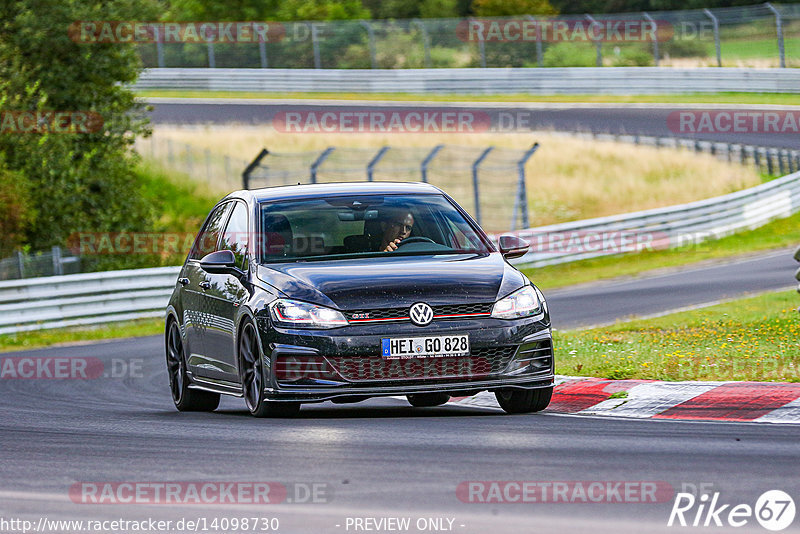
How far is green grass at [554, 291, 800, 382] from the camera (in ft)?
35.0

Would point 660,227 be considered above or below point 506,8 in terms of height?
below

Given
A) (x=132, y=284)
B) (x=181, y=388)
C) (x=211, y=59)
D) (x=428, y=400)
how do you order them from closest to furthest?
(x=428, y=400) → (x=181, y=388) → (x=132, y=284) → (x=211, y=59)

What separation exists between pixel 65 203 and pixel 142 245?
1851 mm

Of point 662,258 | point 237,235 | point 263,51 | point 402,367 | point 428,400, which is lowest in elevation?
point 662,258

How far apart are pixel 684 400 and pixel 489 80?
41.5 meters

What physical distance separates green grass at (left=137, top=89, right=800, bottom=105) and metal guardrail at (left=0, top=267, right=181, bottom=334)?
2548cm

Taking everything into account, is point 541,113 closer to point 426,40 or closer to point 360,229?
point 426,40

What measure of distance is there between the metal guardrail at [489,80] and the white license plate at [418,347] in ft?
126

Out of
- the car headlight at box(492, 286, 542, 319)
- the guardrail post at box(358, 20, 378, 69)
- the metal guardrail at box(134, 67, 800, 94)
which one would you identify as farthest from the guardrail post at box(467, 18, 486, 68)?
the car headlight at box(492, 286, 542, 319)

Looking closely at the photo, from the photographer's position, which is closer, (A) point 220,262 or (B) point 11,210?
(A) point 220,262

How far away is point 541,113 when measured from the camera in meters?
46.0

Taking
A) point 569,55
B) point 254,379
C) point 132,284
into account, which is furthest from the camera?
point 569,55

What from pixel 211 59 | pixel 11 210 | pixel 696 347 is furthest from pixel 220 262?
pixel 211 59

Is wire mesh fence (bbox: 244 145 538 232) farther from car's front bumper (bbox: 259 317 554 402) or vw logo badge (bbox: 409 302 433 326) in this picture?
vw logo badge (bbox: 409 302 433 326)
